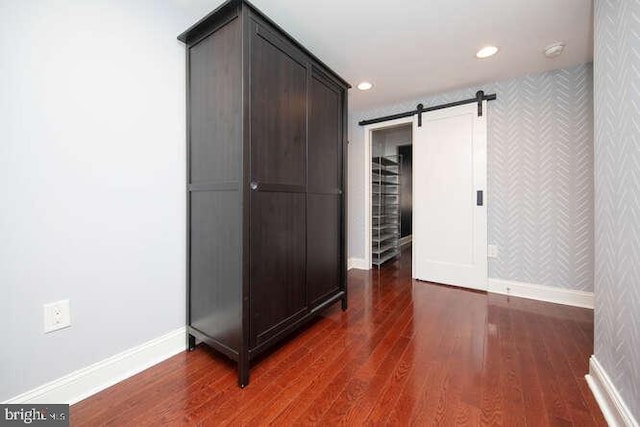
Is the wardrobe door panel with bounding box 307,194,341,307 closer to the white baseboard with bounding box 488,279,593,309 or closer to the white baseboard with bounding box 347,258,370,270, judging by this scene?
the white baseboard with bounding box 347,258,370,270

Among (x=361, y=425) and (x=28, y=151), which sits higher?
(x=28, y=151)

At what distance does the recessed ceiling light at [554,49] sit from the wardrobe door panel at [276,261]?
2.25 metres

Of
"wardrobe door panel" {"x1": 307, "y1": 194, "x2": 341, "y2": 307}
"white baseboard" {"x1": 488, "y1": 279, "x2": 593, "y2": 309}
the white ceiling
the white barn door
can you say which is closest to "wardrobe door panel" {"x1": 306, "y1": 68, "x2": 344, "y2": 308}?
"wardrobe door panel" {"x1": 307, "y1": 194, "x2": 341, "y2": 307}

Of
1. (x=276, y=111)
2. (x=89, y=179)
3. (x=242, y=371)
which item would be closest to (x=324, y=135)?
(x=276, y=111)

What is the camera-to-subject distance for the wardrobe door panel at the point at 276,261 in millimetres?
1403

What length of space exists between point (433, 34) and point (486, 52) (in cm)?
58

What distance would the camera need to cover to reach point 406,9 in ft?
5.35

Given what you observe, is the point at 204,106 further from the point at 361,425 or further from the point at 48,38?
the point at 361,425

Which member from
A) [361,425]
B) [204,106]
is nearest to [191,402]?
[361,425]

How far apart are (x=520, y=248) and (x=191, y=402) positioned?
2968 mm

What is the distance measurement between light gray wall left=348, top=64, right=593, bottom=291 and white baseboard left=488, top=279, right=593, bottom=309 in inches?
2.0

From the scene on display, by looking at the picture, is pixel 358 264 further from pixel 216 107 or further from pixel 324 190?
pixel 216 107

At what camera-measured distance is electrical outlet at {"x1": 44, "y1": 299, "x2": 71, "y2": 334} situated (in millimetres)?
1145

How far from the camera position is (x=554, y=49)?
2.03 meters
